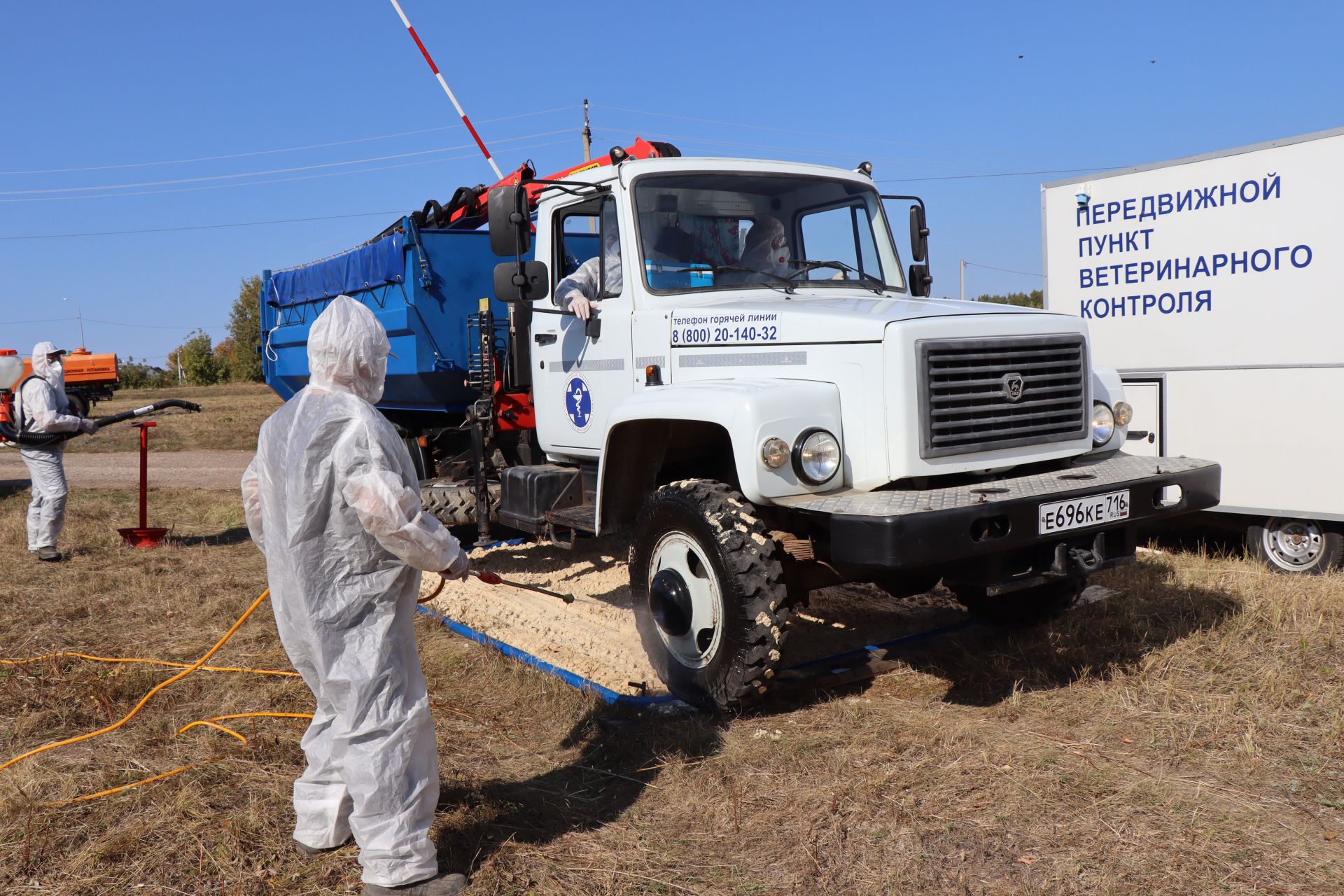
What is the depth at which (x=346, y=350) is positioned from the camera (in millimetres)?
3109

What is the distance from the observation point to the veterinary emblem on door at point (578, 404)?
5914 mm

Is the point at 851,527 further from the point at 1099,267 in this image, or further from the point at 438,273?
the point at 1099,267

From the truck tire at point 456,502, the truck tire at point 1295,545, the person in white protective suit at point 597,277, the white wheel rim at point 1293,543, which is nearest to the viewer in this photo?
the person in white protective suit at point 597,277

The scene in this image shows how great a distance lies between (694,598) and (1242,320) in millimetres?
4859

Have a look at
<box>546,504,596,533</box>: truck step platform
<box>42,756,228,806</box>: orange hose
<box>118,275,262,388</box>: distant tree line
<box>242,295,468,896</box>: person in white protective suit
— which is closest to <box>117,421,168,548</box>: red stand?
<box>546,504,596,533</box>: truck step platform

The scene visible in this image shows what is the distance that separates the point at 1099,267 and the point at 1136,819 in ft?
18.4

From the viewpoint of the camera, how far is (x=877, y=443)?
4305 millimetres

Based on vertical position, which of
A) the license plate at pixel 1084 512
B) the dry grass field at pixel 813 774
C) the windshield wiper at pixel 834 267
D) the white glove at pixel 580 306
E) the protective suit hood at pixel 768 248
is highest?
the protective suit hood at pixel 768 248

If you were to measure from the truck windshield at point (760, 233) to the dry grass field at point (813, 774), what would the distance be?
217cm

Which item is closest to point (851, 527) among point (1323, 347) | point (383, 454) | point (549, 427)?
point (383, 454)

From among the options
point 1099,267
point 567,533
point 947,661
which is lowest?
point 947,661


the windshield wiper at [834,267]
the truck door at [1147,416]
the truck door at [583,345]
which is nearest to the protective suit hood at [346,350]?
the truck door at [583,345]

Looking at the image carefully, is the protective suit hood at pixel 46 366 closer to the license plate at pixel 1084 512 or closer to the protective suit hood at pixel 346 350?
the protective suit hood at pixel 346 350

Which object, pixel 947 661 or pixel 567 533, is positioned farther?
pixel 567 533
